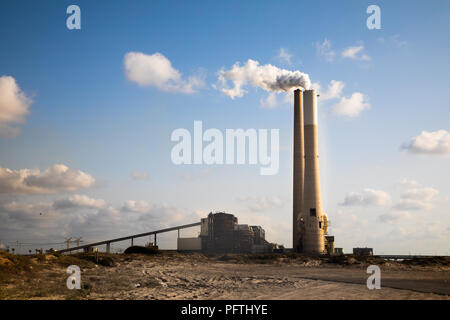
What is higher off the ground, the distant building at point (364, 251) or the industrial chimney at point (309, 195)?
the industrial chimney at point (309, 195)

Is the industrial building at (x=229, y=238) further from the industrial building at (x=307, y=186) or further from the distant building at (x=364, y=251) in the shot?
the distant building at (x=364, y=251)

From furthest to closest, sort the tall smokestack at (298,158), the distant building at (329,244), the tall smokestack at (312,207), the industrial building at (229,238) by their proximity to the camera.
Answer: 1. the industrial building at (229,238)
2. the tall smokestack at (298,158)
3. the distant building at (329,244)
4. the tall smokestack at (312,207)

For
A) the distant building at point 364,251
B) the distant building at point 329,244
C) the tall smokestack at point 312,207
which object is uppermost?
the tall smokestack at point 312,207

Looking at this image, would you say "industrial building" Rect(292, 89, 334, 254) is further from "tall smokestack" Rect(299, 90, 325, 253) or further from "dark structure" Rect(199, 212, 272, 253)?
"dark structure" Rect(199, 212, 272, 253)

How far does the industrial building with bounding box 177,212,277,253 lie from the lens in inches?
3211

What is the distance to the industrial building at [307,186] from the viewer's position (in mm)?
71500

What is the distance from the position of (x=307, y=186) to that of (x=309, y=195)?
5.44ft

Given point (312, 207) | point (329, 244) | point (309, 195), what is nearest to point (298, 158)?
point (309, 195)

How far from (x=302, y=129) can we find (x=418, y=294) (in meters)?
55.2

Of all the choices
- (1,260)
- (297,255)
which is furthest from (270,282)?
(297,255)

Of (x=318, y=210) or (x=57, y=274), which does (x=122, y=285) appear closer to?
A: (x=57, y=274)

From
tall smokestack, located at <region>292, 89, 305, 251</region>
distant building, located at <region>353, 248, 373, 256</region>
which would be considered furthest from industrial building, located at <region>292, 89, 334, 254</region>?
distant building, located at <region>353, 248, 373, 256</region>

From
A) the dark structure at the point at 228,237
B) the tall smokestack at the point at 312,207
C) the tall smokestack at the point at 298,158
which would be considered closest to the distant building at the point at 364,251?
the tall smokestack at the point at 312,207

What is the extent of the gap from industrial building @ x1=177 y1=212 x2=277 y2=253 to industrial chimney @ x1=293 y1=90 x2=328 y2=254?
1056cm
